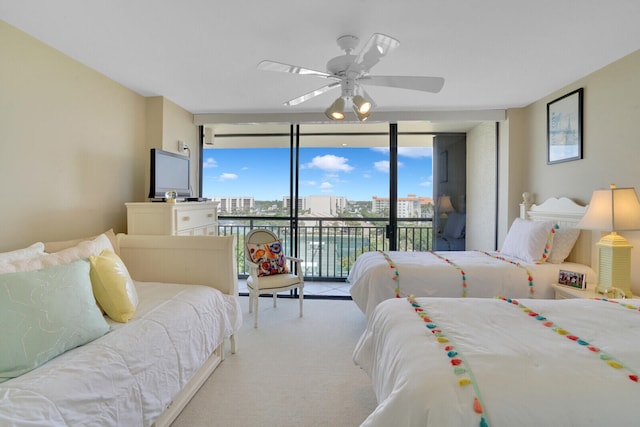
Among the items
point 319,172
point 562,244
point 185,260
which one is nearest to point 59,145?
point 185,260

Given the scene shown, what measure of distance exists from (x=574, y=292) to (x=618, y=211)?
641 millimetres

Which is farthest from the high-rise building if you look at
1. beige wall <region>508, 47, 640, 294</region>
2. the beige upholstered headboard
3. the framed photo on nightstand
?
the framed photo on nightstand

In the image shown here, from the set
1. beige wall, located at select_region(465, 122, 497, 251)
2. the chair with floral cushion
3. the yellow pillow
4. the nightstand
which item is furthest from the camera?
beige wall, located at select_region(465, 122, 497, 251)

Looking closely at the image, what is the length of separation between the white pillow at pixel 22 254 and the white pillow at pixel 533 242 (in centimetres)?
368

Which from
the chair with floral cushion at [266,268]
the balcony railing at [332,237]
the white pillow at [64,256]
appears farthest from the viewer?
the balcony railing at [332,237]

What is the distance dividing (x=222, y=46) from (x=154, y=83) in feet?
3.76

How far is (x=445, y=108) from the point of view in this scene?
12.2 feet

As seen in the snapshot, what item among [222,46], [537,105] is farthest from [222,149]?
[537,105]

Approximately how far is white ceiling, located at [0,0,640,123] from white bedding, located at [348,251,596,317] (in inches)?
65.2

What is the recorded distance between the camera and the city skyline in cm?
418

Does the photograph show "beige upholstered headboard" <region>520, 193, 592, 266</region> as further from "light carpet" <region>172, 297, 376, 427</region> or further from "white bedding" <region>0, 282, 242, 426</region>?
"white bedding" <region>0, 282, 242, 426</region>

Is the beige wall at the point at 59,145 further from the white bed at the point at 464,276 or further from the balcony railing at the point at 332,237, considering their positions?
the white bed at the point at 464,276

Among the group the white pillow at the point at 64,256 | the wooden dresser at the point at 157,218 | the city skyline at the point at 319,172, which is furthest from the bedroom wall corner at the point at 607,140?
the white pillow at the point at 64,256

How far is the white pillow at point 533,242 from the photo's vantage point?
2.80 m
